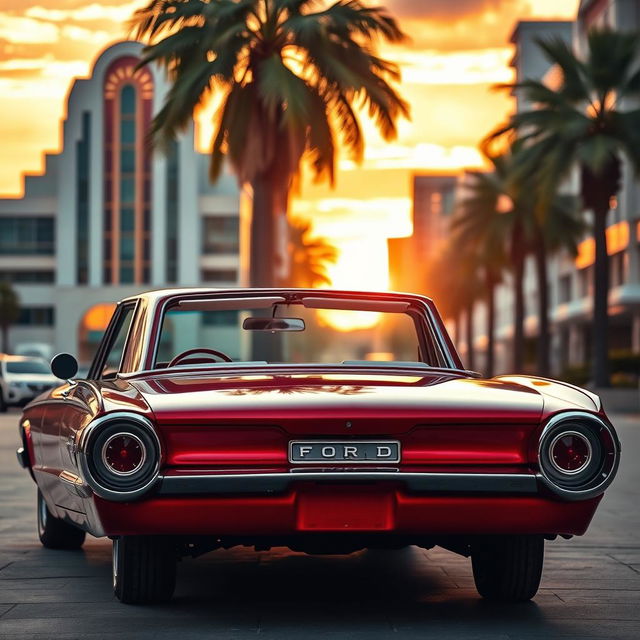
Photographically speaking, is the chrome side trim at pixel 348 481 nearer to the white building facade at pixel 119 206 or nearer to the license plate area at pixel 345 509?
the license plate area at pixel 345 509

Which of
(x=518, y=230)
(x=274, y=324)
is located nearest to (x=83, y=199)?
(x=518, y=230)

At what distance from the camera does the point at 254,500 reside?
212 inches

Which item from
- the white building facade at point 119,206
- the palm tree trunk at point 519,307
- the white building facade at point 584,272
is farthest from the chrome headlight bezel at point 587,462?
the white building facade at point 119,206

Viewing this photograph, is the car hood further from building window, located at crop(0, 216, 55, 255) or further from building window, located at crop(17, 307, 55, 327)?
building window, located at crop(17, 307, 55, 327)

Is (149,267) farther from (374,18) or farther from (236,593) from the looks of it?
(236,593)

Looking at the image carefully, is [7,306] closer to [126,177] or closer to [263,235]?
[126,177]

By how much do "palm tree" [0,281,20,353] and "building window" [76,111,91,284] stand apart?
4.50 metres

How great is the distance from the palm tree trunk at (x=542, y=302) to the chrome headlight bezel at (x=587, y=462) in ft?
144

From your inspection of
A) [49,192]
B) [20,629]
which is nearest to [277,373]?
[20,629]

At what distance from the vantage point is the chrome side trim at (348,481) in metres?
5.36

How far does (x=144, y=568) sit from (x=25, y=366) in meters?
29.8

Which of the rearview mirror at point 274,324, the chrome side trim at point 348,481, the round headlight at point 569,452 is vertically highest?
the rearview mirror at point 274,324

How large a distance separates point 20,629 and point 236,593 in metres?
1.23

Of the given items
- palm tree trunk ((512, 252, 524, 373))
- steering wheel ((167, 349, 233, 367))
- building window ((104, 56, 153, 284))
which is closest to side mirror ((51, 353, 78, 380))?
steering wheel ((167, 349, 233, 367))
